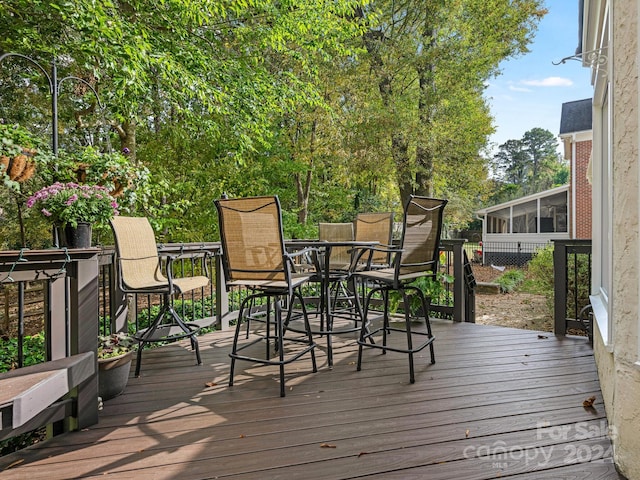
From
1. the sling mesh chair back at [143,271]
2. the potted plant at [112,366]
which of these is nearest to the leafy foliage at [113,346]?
the potted plant at [112,366]

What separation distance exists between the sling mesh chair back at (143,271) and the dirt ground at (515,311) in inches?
230

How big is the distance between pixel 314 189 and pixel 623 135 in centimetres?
981

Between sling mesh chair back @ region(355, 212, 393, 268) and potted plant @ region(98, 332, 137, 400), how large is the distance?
2821mm

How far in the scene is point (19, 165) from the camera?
2889mm

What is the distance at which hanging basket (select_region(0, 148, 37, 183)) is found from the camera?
281 centimetres

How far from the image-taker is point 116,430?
2.10 meters

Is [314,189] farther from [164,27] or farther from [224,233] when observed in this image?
[224,233]

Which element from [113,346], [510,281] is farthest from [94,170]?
[510,281]

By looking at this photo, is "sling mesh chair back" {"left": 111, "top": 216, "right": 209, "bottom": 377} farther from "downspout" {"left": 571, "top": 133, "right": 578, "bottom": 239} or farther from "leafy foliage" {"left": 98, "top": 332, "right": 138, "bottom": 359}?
"downspout" {"left": 571, "top": 133, "right": 578, "bottom": 239}

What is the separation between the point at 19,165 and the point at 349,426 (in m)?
2.87

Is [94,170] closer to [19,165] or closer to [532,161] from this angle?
[19,165]

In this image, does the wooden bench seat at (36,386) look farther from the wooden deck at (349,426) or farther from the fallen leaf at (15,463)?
the wooden deck at (349,426)

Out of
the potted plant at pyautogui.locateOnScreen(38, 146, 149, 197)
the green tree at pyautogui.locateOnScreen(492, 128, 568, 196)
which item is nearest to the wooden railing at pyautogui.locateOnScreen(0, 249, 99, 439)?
the potted plant at pyautogui.locateOnScreen(38, 146, 149, 197)

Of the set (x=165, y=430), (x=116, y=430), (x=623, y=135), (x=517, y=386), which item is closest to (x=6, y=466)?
(x=116, y=430)
